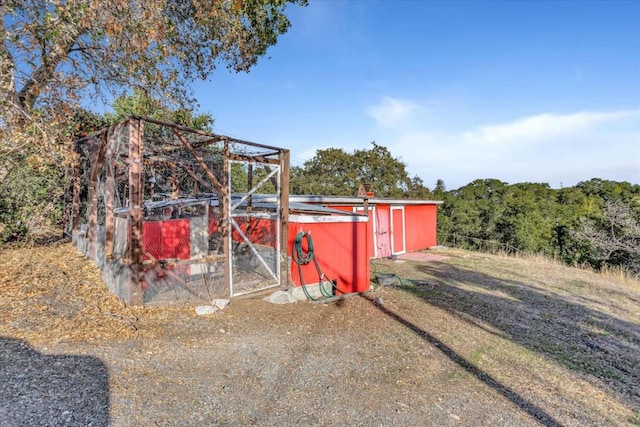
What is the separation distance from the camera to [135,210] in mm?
4957

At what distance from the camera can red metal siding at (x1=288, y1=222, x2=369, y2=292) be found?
22.5 ft

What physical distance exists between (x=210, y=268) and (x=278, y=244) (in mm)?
1477

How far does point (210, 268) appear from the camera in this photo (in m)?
6.77

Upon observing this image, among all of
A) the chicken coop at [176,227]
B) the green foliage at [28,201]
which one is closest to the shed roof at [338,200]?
the chicken coop at [176,227]

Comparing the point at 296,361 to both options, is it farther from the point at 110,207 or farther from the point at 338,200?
the point at 338,200

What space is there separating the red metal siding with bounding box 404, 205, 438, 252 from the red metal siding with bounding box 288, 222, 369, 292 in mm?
7594

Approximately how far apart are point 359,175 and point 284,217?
2367 cm

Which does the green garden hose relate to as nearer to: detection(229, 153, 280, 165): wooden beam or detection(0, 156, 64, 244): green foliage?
detection(229, 153, 280, 165): wooden beam

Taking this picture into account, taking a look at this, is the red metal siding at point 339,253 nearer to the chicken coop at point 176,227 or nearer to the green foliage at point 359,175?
the chicken coop at point 176,227

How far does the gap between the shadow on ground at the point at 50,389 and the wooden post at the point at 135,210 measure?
1.46m

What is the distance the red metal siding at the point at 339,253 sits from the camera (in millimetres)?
6859

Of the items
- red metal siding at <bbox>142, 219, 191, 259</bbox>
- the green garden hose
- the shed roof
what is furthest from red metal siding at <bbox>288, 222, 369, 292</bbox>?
the shed roof

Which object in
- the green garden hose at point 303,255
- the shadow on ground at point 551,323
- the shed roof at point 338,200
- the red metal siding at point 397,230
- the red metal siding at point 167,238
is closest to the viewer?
the shadow on ground at point 551,323

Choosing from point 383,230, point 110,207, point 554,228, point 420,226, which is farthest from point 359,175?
point 110,207
